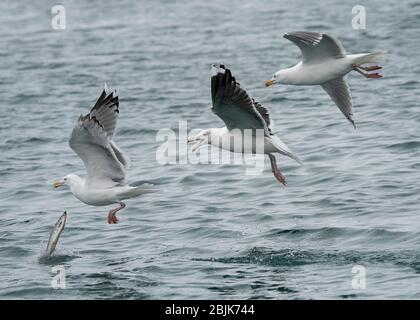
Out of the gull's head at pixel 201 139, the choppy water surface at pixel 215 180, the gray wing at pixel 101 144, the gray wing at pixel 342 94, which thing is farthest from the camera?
the gray wing at pixel 342 94

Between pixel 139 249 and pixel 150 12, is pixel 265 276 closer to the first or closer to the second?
pixel 139 249

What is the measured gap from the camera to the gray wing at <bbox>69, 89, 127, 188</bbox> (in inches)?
481

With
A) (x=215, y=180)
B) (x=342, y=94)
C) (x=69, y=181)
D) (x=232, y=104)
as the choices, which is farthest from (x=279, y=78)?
(x=215, y=180)

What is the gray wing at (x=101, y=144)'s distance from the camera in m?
12.2

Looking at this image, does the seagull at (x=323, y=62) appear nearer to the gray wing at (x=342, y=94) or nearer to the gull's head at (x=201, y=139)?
the gray wing at (x=342, y=94)

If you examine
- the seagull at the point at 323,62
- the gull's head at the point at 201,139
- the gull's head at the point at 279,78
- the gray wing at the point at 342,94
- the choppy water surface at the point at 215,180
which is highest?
the seagull at the point at 323,62

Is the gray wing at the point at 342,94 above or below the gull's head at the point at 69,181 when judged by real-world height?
above

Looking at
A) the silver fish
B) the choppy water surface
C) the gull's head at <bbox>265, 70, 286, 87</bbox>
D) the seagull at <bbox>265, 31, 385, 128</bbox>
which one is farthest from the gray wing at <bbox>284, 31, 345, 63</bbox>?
the silver fish

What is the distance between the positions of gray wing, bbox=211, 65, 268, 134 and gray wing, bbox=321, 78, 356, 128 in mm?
2148

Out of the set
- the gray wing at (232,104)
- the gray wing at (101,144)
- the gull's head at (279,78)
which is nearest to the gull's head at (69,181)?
the gray wing at (101,144)

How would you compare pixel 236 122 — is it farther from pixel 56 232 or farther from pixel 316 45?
pixel 56 232

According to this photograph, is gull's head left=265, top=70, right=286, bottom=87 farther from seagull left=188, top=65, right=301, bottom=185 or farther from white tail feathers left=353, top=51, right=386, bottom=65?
white tail feathers left=353, top=51, right=386, bottom=65

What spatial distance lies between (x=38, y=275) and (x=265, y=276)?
2.81m

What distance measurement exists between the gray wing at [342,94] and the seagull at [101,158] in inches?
128
